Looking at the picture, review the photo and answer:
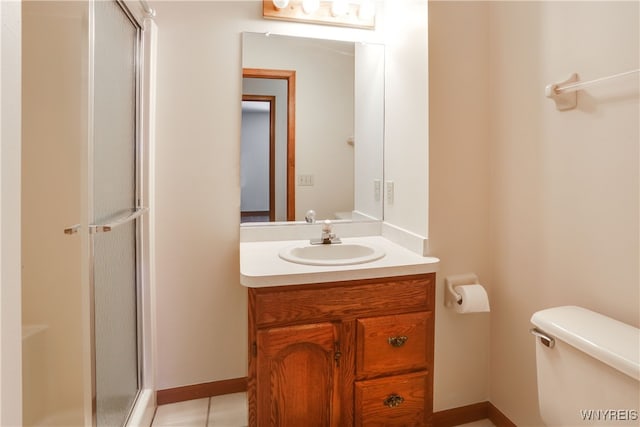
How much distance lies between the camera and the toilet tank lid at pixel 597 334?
0.87 metres

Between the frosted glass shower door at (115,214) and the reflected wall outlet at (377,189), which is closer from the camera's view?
the frosted glass shower door at (115,214)

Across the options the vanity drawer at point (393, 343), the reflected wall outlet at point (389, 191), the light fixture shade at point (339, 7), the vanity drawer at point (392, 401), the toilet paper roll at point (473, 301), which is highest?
the light fixture shade at point (339, 7)

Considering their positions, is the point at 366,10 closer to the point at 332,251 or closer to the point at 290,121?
the point at 290,121

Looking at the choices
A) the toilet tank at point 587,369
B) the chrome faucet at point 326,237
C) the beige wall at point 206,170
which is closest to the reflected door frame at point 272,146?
the beige wall at point 206,170

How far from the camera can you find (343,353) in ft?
4.50

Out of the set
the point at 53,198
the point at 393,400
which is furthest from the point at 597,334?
the point at 53,198

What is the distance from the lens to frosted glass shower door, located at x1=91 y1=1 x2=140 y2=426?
115cm

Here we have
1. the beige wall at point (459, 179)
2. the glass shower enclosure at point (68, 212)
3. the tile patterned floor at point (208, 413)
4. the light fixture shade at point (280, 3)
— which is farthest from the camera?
the light fixture shade at point (280, 3)

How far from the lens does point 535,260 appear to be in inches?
55.1

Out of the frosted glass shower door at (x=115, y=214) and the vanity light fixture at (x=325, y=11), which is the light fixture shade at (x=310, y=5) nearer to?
the vanity light fixture at (x=325, y=11)

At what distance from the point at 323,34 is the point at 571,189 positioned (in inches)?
55.0

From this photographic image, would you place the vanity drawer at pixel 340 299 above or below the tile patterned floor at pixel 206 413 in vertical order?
above

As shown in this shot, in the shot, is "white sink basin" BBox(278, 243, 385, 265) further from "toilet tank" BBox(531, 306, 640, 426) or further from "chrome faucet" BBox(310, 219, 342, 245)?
"toilet tank" BBox(531, 306, 640, 426)

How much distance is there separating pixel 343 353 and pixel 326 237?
604 millimetres
